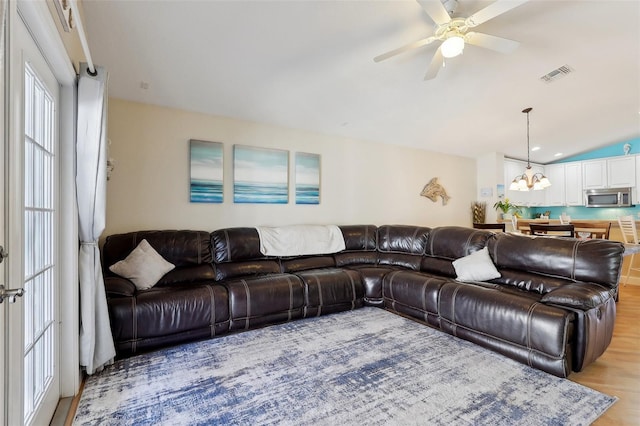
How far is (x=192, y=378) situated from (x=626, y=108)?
272 inches

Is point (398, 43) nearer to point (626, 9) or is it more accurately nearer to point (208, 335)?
point (626, 9)

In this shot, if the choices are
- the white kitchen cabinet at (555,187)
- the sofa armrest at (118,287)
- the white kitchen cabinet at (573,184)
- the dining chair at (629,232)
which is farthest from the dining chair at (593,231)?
the sofa armrest at (118,287)

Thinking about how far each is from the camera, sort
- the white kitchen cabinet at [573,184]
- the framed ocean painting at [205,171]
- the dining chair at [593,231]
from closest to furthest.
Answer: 1. the framed ocean painting at [205,171]
2. the dining chair at [593,231]
3. the white kitchen cabinet at [573,184]

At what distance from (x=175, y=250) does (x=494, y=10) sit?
337 centimetres

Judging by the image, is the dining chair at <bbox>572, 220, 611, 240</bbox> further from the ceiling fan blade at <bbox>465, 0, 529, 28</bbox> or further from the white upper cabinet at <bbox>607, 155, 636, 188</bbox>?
the ceiling fan blade at <bbox>465, 0, 529, 28</bbox>

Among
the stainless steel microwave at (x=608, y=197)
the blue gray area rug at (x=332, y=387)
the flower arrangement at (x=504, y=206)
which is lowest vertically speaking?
the blue gray area rug at (x=332, y=387)

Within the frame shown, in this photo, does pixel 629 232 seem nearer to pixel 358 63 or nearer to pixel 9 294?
pixel 358 63

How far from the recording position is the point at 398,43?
287 centimetres

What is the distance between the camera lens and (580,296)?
2.12 meters

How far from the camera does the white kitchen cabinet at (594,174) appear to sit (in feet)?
21.6

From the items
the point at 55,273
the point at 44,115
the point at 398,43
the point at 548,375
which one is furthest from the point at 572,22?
the point at 55,273

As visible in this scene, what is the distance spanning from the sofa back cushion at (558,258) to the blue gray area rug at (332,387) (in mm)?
927

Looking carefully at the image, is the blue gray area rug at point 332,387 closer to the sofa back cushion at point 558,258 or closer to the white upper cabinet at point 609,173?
the sofa back cushion at point 558,258

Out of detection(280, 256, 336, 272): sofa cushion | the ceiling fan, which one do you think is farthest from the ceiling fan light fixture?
detection(280, 256, 336, 272): sofa cushion
